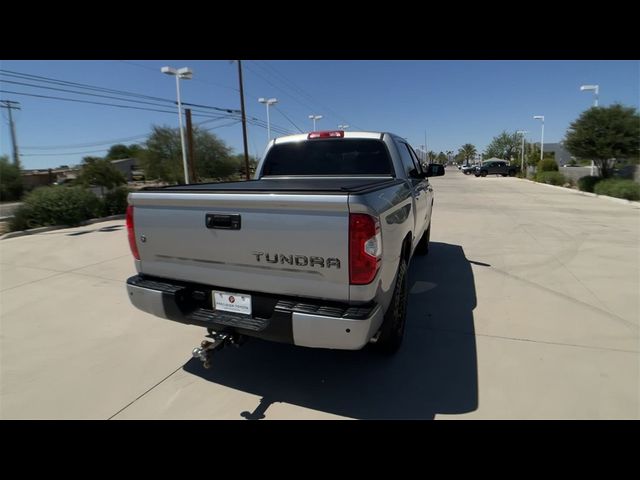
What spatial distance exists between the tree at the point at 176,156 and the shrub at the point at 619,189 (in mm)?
35898

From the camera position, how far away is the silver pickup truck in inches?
89.0

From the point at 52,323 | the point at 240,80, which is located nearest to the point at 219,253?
the point at 52,323

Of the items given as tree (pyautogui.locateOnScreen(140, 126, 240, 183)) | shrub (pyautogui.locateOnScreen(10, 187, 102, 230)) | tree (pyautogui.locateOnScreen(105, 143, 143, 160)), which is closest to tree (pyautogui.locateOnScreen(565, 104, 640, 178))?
shrub (pyautogui.locateOnScreen(10, 187, 102, 230))

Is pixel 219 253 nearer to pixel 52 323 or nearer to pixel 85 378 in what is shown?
pixel 85 378

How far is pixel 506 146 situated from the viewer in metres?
76.1

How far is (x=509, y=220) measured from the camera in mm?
11047

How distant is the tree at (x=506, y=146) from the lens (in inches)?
2904

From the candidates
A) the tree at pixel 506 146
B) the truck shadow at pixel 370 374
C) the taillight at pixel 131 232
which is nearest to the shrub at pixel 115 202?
the taillight at pixel 131 232

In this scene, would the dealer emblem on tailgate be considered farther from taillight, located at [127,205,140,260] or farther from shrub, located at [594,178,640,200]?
shrub, located at [594,178,640,200]

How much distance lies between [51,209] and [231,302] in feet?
36.6

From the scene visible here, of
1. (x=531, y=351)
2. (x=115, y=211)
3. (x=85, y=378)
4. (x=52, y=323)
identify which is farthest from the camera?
(x=115, y=211)

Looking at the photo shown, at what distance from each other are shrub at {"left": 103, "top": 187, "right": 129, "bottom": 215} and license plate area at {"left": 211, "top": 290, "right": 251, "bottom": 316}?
1244 cm

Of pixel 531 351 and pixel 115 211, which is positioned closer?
pixel 531 351
